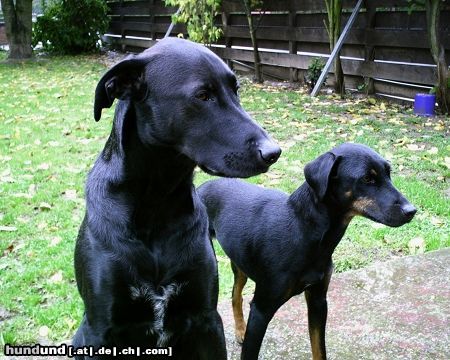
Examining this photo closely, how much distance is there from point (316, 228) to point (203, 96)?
41.2 inches

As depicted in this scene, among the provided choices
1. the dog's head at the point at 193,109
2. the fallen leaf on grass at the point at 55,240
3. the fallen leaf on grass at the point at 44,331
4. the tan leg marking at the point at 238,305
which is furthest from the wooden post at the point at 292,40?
the dog's head at the point at 193,109

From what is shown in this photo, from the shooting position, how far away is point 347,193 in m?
2.74

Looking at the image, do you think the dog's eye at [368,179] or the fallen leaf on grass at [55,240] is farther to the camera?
the fallen leaf on grass at [55,240]

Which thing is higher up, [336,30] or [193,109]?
[336,30]

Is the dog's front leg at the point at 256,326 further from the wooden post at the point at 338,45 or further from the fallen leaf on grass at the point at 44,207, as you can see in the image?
the wooden post at the point at 338,45

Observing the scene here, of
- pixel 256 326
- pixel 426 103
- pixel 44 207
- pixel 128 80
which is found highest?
pixel 128 80

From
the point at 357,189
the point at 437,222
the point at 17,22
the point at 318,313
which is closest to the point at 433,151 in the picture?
the point at 437,222

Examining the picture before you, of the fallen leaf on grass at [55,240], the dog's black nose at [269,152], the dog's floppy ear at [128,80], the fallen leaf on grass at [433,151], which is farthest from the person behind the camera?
the fallen leaf on grass at [433,151]

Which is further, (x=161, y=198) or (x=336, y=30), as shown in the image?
(x=336, y=30)

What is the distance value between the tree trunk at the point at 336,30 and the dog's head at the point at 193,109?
29.3ft

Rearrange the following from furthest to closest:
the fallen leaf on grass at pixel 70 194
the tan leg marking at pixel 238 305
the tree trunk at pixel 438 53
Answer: the tree trunk at pixel 438 53
the fallen leaf on grass at pixel 70 194
the tan leg marking at pixel 238 305

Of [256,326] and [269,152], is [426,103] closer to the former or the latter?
[256,326]

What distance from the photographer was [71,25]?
1984 centimetres

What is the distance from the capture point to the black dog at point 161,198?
199cm
